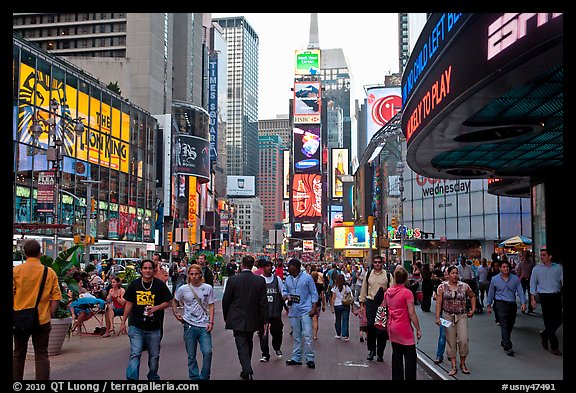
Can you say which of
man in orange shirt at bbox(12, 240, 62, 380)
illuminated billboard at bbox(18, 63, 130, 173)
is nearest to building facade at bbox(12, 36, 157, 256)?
illuminated billboard at bbox(18, 63, 130, 173)

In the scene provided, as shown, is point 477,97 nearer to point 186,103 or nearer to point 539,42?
point 539,42

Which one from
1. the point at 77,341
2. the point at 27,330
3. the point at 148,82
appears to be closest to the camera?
the point at 27,330

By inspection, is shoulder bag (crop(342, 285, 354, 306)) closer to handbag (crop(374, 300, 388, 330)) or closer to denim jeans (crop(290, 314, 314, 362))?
denim jeans (crop(290, 314, 314, 362))

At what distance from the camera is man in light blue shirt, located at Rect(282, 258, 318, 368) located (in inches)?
459

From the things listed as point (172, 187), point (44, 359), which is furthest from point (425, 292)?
point (172, 187)

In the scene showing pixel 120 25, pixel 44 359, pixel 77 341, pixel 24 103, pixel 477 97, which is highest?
pixel 120 25

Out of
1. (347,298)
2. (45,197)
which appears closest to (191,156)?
(45,197)

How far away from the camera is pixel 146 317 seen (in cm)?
851

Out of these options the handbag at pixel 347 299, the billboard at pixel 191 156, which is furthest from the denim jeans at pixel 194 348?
the billboard at pixel 191 156

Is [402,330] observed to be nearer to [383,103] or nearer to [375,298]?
[375,298]

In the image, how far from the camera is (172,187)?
3728 inches

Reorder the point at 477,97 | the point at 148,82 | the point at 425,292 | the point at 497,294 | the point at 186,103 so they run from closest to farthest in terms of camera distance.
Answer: the point at 477,97, the point at 497,294, the point at 425,292, the point at 148,82, the point at 186,103

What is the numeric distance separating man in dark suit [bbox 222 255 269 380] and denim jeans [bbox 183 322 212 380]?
0.43m

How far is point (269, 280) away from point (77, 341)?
5.67m
